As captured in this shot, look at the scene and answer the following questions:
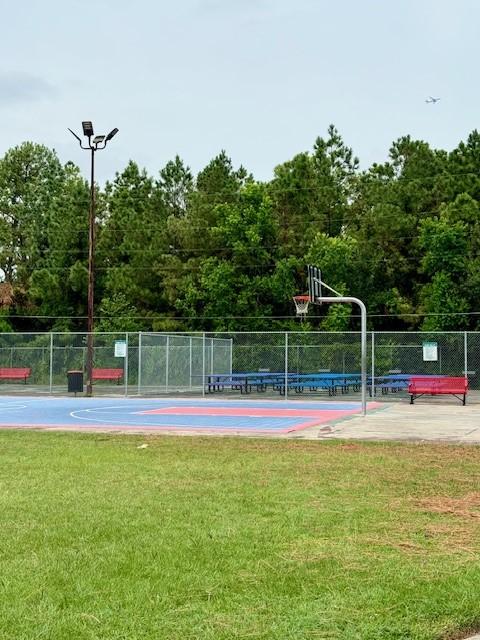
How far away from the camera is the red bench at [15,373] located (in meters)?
39.5

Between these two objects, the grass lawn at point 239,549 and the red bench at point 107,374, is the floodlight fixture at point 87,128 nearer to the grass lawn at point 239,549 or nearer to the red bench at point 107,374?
the red bench at point 107,374

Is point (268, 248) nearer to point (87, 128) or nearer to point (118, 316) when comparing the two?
point (118, 316)

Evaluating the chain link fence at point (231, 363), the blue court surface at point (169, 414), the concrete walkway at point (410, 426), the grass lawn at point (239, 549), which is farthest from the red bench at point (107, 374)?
the grass lawn at point (239, 549)

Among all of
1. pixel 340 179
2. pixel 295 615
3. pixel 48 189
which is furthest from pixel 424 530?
pixel 48 189

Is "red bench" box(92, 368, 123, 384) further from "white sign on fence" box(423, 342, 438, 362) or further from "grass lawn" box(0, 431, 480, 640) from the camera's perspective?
"grass lawn" box(0, 431, 480, 640)

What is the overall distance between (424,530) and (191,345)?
96.3ft

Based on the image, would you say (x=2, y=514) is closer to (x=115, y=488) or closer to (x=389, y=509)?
(x=115, y=488)

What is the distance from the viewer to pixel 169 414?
75.5 ft

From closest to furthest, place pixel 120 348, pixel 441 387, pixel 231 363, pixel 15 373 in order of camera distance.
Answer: pixel 441 387, pixel 120 348, pixel 231 363, pixel 15 373

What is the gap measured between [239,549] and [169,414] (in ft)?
54.8

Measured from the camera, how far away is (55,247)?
2227 inches

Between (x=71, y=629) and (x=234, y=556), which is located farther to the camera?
(x=234, y=556)

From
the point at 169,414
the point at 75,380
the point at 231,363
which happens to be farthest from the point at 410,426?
the point at 231,363

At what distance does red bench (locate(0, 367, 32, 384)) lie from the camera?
39.5 m
